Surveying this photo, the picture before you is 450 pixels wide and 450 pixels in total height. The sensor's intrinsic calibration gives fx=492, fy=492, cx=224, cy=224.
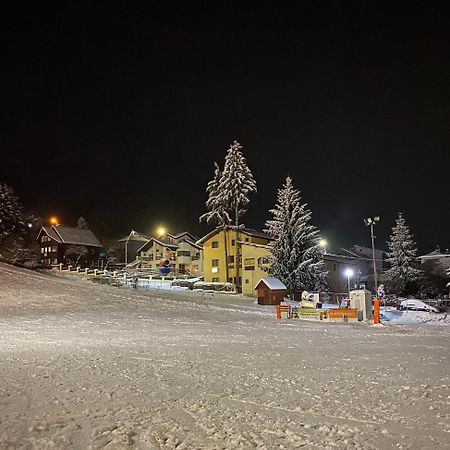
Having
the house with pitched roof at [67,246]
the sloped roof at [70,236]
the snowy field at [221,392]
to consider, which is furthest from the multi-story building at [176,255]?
the snowy field at [221,392]

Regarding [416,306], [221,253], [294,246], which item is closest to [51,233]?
[221,253]

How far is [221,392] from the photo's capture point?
8.59m

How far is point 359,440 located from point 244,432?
140 cm

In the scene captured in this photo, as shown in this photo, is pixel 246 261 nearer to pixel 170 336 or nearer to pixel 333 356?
pixel 170 336

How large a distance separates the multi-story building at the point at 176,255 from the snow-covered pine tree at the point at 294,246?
2969cm

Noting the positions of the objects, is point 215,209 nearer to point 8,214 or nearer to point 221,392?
point 8,214

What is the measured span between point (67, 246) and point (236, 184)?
3861 cm

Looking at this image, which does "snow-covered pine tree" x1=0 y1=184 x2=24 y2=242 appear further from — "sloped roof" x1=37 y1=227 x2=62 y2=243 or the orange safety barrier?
the orange safety barrier

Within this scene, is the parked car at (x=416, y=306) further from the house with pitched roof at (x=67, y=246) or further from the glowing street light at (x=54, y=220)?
the glowing street light at (x=54, y=220)

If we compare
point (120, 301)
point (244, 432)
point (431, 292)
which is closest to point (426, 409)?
point (244, 432)

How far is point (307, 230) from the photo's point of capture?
156 feet

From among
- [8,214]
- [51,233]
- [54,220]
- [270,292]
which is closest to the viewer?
[270,292]

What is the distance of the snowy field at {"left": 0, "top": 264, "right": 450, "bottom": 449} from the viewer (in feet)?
19.8

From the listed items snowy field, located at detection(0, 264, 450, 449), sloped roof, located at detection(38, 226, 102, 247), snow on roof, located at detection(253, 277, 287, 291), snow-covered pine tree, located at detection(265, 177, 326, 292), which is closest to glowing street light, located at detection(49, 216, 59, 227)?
sloped roof, located at detection(38, 226, 102, 247)
